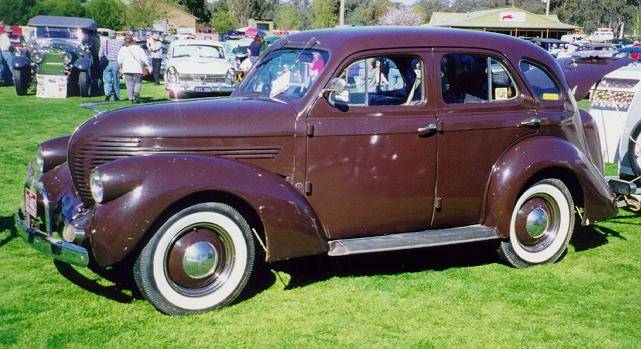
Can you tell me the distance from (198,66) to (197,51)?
4.67 ft

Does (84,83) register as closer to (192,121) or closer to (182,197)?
(192,121)

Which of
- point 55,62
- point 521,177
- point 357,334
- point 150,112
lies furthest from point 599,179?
point 55,62

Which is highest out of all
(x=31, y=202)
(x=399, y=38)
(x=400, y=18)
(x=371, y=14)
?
(x=371, y=14)

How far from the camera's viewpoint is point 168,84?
17938mm

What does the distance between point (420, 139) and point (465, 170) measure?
1.54 ft

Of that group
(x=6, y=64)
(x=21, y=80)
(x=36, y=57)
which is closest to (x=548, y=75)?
(x=21, y=80)

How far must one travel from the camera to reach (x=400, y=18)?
78000mm

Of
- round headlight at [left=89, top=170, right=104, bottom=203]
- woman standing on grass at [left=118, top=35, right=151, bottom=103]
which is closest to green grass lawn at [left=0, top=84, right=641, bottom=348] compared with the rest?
round headlight at [left=89, top=170, right=104, bottom=203]

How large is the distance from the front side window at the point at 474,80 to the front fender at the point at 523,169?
0.46 meters

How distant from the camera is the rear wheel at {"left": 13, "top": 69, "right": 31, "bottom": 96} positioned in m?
17.4

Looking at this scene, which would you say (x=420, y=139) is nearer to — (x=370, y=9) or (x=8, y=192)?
(x=8, y=192)

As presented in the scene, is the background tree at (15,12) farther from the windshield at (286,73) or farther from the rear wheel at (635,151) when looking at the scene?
the rear wheel at (635,151)

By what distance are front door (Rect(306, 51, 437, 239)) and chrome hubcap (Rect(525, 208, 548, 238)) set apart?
88 centimetres

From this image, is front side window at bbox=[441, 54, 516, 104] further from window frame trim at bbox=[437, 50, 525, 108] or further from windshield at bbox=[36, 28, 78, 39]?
windshield at bbox=[36, 28, 78, 39]
